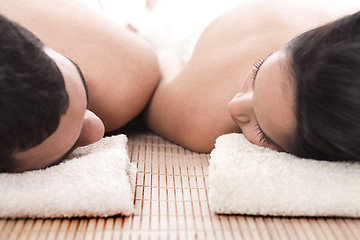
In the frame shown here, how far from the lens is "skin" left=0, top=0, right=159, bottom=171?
2.99 feet

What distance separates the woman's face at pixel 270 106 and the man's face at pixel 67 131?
31 centimetres

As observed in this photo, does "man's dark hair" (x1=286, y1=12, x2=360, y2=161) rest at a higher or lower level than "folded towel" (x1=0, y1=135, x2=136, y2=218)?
higher

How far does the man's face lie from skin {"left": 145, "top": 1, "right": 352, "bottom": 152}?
10.9 inches

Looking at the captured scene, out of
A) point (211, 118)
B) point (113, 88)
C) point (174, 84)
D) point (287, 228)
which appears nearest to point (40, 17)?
point (113, 88)

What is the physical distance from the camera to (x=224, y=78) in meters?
0.99

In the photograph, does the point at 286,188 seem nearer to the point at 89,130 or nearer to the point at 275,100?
the point at 275,100

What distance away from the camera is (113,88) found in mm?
968

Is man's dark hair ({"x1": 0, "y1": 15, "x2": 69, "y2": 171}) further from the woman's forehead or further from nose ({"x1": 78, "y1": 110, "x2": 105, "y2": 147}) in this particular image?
the woman's forehead

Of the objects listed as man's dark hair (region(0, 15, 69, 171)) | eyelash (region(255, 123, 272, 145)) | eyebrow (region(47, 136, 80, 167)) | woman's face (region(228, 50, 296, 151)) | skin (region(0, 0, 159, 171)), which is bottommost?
eyebrow (region(47, 136, 80, 167))

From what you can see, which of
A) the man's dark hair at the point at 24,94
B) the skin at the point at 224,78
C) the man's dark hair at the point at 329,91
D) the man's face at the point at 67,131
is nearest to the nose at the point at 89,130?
the man's face at the point at 67,131

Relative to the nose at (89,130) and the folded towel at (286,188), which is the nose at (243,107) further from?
the nose at (89,130)

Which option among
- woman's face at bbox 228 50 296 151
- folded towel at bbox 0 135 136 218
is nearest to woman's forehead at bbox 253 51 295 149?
woman's face at bbox 228 50 296 151

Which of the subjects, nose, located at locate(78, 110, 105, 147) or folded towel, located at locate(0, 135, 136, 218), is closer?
folded towel, located at locate(0, 135, 136, 218)

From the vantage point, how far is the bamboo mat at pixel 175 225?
624 millimetres
